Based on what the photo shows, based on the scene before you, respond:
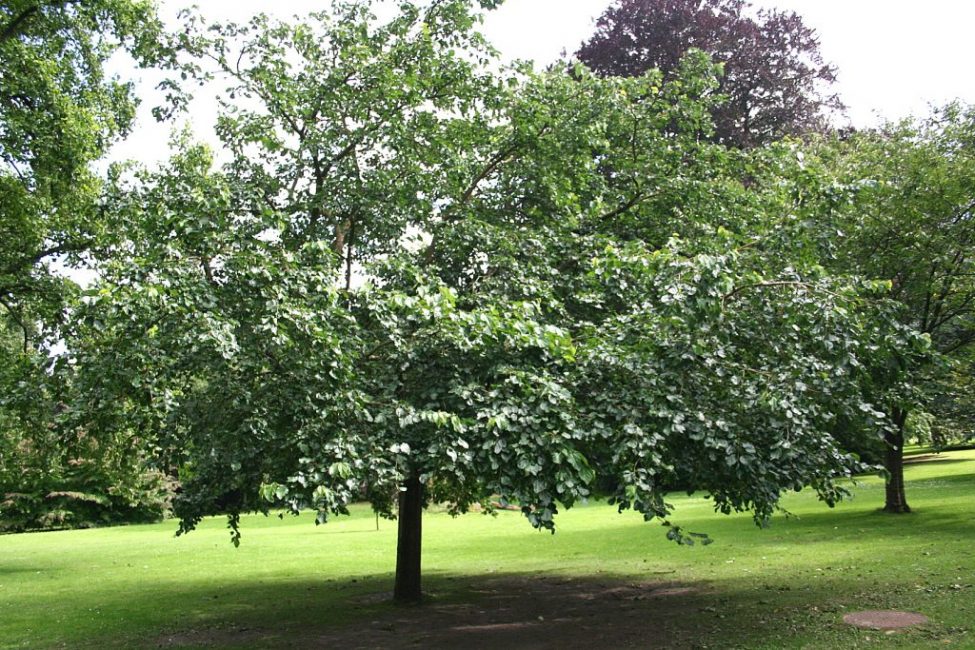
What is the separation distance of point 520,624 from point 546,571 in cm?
570

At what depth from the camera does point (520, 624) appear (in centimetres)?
1255

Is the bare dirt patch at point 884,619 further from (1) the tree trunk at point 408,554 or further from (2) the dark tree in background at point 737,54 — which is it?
(2) the dark tree in background at point 737,54

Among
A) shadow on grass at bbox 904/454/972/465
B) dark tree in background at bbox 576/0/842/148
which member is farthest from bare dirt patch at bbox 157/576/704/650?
shadow on grass at bbox 904/454/972/465

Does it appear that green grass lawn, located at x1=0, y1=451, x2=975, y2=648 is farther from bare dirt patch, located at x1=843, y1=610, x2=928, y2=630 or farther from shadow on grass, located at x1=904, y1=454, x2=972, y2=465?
shadow on grass, located at x1=904, y1=454, x2=972, y2=465

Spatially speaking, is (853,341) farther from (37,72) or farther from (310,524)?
(310,524)

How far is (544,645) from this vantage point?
433 inches

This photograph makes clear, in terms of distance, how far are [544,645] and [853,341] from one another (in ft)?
17.7

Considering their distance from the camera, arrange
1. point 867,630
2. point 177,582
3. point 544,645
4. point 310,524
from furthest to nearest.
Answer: point 310,524 → point 177,582 → point 544,645 → point 867,630

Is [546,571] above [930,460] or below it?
below

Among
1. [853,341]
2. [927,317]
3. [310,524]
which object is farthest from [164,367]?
[310,524]

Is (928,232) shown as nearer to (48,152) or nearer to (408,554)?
(408,554)

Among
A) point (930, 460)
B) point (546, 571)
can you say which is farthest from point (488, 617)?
point (930, 460)

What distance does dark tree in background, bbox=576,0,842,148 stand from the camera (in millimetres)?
29688

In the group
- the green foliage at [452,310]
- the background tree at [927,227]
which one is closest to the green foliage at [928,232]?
the background tree at [927,227]
